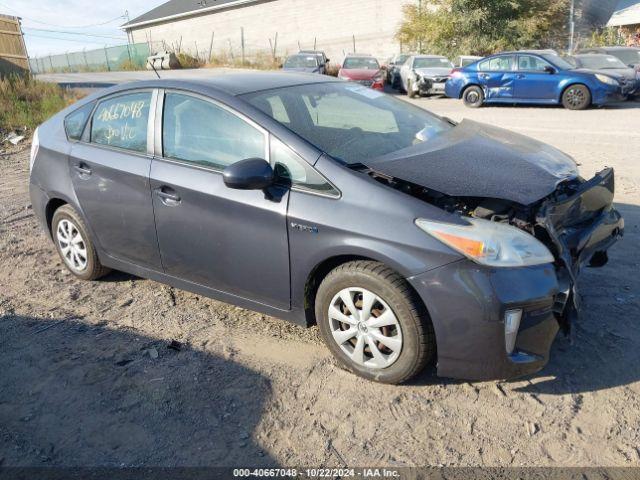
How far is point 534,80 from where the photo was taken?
14.7 m

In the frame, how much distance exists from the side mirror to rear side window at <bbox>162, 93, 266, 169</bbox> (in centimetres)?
21

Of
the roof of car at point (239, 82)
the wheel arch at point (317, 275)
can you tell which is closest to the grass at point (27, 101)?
the roof of car at point (239, 82)

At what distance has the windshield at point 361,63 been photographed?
64.6 feet

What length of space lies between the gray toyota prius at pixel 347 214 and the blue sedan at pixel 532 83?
1164 cm

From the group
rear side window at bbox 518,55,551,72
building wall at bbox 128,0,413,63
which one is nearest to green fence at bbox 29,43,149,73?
building wall at bbox 128,0,413,63

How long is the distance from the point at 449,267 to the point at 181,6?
5087cm

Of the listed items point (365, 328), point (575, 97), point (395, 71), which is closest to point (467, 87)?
point (575, 97)

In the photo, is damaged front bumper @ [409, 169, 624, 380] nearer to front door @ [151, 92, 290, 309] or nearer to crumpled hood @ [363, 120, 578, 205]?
crumpled hood @ [363, 120, 578, 205]

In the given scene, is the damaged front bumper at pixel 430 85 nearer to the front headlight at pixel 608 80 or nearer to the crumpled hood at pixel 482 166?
the front headlight at pixel 608 80

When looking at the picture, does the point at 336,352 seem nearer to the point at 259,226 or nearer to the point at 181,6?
the point at 259,226

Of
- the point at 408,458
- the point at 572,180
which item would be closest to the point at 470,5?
the point at 572,180

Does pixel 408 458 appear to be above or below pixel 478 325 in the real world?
below

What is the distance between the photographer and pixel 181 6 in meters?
47.7

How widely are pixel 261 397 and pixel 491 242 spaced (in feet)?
4.85
